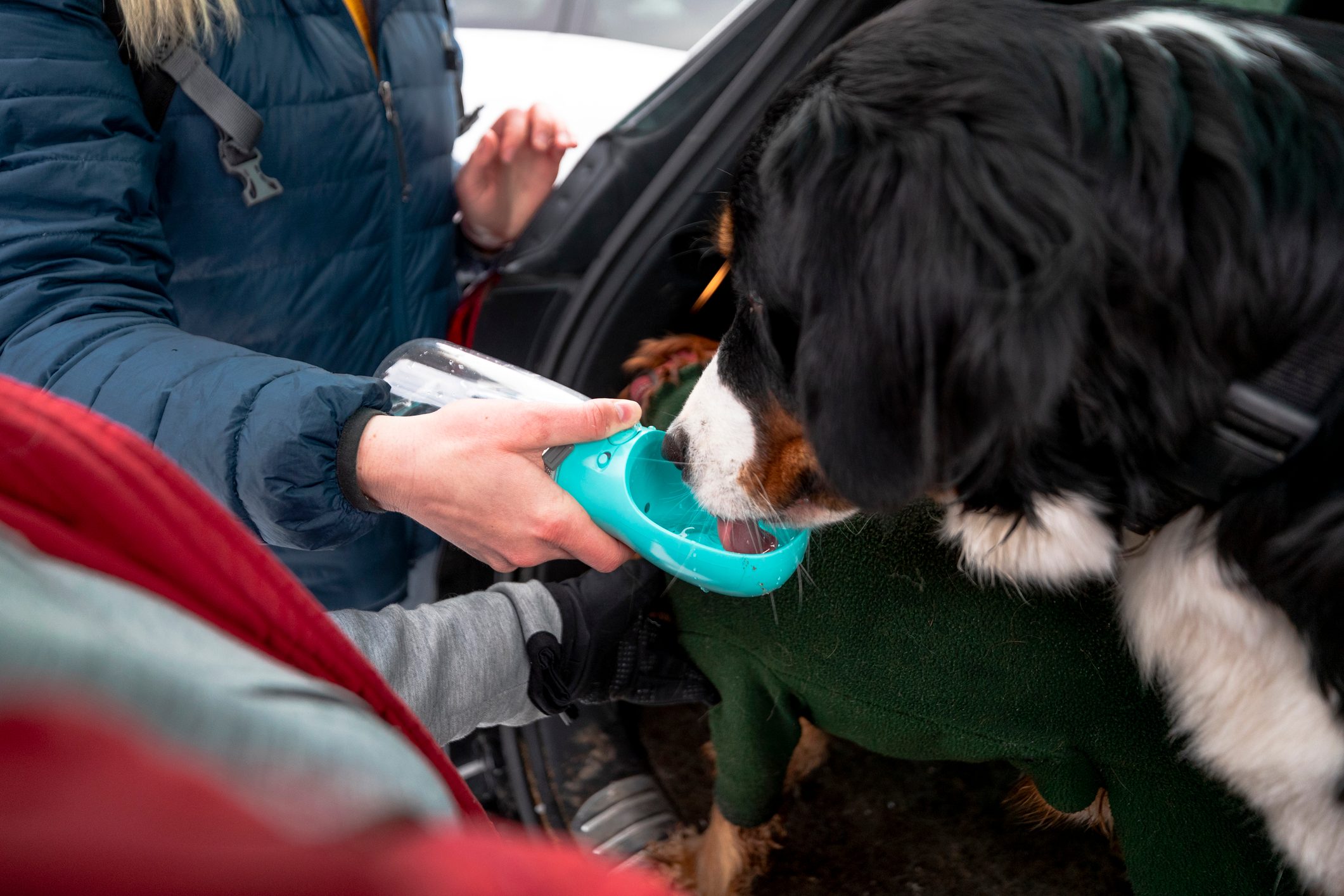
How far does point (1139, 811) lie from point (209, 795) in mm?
980

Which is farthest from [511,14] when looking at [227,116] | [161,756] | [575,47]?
[161,756]

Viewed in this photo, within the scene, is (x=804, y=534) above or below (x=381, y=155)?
below

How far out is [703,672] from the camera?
51.1 inches

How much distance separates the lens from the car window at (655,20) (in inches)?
92.7

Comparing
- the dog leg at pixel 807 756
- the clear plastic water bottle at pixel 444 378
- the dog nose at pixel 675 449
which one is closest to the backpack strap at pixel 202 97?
the clear plastic water bottle at pixel 444 378

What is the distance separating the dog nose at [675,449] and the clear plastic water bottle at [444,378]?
324mm

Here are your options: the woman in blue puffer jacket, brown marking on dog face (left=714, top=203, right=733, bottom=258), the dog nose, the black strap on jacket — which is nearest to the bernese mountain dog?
the black strap on jacket

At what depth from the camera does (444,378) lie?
1.39 m

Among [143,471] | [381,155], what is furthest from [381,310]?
[143,471]

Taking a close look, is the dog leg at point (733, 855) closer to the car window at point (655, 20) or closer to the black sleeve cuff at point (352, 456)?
the black sleeve cuff at point (352, 456)

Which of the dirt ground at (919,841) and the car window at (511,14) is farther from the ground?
the car window at (511,14)

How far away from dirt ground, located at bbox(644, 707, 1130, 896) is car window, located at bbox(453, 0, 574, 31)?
2285mm

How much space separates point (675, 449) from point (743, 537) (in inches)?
5.8

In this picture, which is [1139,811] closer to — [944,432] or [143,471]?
[944,432]
